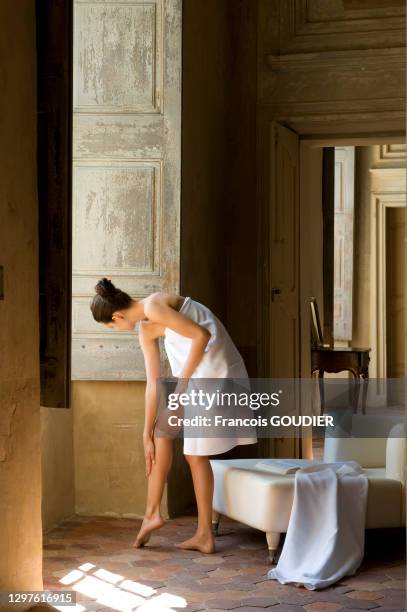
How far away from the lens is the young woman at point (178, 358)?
208 inches

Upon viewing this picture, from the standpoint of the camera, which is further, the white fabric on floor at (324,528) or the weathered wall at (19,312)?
the white fabric on floor at (324,528)

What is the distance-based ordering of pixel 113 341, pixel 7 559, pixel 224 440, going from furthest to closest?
pixel 113 341
pixel 224 440
pixel 7 559

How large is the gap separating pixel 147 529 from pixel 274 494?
90 cm

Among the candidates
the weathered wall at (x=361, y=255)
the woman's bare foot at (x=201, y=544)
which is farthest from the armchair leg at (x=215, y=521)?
the weathered wall at (x=361, y=255)

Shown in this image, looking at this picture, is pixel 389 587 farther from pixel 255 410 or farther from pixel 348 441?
pixel 255 410

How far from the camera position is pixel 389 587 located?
461 centimetres

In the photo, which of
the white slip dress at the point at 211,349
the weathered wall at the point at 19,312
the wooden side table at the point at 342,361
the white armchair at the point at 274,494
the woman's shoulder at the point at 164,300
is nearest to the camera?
the weathered wall at the point at 19,312

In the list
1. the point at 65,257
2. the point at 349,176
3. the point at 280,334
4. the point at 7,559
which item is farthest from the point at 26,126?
the point at 349,176

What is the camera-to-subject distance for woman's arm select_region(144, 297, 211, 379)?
5.25 m

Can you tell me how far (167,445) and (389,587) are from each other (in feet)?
5.03

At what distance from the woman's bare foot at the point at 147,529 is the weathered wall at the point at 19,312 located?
1.54 metres

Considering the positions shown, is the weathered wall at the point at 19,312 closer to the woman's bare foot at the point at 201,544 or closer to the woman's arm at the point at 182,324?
the woman's arm at the point at 182,324

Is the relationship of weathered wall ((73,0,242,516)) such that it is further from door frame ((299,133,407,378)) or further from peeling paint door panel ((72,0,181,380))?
door frame ((299,133,407,378))

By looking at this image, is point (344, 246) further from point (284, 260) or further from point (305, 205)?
point (284, 260)
